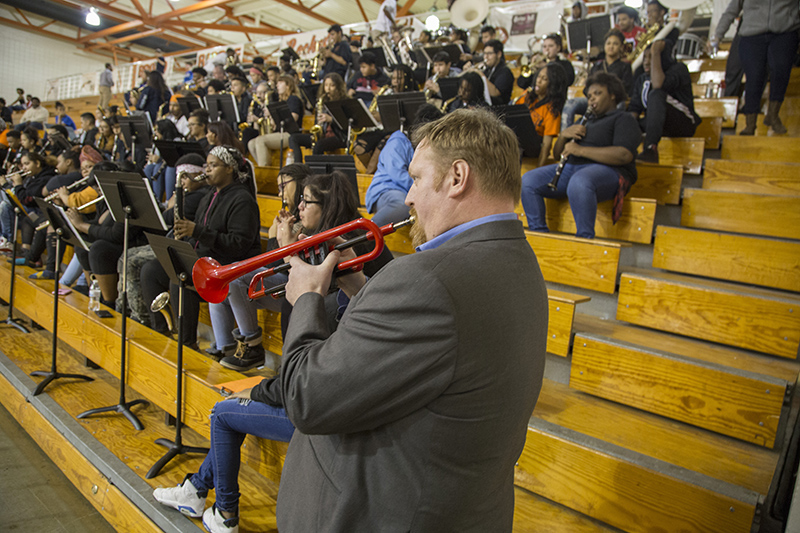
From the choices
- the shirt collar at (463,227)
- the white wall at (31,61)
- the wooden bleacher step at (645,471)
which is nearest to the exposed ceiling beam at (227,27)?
the white wall at (31,61)

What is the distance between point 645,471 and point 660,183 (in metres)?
2.16

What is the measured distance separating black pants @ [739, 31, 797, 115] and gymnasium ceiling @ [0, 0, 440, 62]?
1029 cm

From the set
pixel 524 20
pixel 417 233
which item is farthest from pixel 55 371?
pixel 524 20

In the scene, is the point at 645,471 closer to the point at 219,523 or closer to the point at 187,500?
the point at 219,523

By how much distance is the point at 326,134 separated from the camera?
5.29 m

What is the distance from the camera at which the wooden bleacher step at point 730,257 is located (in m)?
2.28

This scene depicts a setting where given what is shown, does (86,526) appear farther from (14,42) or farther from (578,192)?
(14,42)

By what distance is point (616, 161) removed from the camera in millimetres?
2834

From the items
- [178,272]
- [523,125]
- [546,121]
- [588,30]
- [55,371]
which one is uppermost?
[588,30]

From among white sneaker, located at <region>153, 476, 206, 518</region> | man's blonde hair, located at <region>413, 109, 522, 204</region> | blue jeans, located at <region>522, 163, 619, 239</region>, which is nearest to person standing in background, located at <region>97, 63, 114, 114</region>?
blue jeans, located at <region>522, 163, 619, 239</region>

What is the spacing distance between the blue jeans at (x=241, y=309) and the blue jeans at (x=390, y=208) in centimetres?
69

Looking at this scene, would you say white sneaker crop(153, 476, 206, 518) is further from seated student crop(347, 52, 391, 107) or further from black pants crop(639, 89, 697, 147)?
seated student crop(347, 52, 391, 107)

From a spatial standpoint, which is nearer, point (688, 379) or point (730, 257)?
point (688, 379)

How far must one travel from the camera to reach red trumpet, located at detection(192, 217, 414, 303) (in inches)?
47.4
